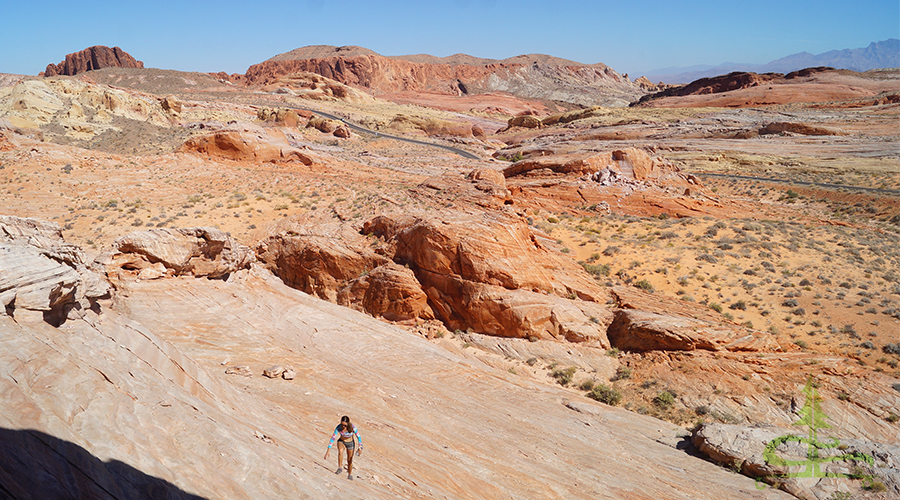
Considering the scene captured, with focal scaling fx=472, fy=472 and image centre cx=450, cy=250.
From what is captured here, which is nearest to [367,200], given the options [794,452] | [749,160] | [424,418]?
[424,418]

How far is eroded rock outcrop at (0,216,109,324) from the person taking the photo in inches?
213

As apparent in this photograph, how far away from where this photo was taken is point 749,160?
1654 inches

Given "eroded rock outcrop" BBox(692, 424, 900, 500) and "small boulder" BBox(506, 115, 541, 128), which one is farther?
"small boulder" BBox(506, 115, 541, 128)

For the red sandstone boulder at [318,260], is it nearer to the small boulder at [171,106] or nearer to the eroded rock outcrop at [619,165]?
the eroded rock outcrop at [619,165]

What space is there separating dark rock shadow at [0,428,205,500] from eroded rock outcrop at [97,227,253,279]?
7.84 m

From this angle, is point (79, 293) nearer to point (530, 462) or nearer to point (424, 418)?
point (424, 418)

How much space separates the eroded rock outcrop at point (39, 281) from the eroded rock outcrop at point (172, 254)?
12.0 ft

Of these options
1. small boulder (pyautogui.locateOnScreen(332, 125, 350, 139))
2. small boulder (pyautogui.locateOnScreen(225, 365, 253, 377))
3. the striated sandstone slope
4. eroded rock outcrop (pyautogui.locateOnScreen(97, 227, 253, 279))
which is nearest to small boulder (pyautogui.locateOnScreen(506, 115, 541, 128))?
small boulder (pyautogui.locateOnScreen(332, 125, 350, 139))

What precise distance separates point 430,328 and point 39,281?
9.71 metres

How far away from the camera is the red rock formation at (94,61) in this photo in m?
110

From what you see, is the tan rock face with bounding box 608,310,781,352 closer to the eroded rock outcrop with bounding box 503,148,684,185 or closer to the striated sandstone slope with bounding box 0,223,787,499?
the striated sandstone slope with bounding box 0,223,787,499

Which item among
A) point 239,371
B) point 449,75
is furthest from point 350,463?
point 449,75

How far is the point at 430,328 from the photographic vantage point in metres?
14.1

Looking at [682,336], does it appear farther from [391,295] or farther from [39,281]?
[39,281]
